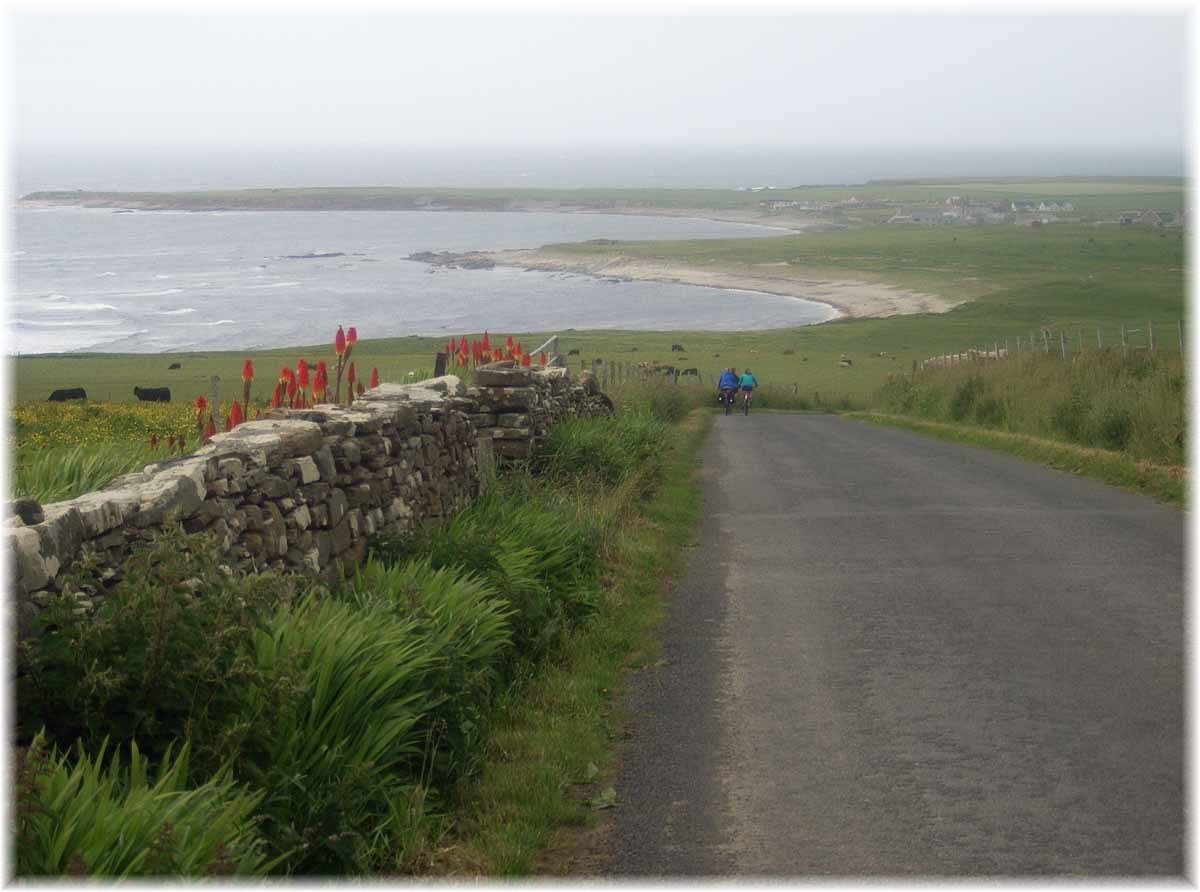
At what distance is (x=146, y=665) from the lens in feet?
17.1

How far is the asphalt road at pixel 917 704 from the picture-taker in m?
5.72

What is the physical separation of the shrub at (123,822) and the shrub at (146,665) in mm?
178

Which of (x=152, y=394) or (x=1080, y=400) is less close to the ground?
(x=1080, y=400)

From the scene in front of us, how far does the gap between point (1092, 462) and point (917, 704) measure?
11.9 metres

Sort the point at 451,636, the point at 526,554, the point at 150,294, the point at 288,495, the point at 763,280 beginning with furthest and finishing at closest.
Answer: the point at 763,280, the point at 150,294, the point at 526,554, the point at 288,495, the point at 451,636

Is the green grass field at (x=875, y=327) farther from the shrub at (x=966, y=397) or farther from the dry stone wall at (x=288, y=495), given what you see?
the shrub at (x=966, y=397)

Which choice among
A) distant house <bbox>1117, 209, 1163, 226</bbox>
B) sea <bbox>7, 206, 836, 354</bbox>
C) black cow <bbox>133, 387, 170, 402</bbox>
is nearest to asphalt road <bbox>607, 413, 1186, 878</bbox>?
black cow <bbox>133, 387, 170, 402</bbox>

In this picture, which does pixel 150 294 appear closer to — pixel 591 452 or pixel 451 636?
pixel 591 452

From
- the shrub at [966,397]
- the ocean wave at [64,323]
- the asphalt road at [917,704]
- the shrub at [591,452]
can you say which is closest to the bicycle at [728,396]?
the shrub at [966,397]

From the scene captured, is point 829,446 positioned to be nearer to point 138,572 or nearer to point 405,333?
point 138,572

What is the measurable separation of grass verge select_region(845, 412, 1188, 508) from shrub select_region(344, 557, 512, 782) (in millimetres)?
9679

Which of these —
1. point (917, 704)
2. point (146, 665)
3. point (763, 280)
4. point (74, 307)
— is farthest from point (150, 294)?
point (146, 665)

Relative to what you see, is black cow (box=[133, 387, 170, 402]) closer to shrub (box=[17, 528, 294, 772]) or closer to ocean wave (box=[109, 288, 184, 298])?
shrub (box=[17, 528, 294, 772])

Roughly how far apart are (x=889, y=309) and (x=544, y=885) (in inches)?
3520
